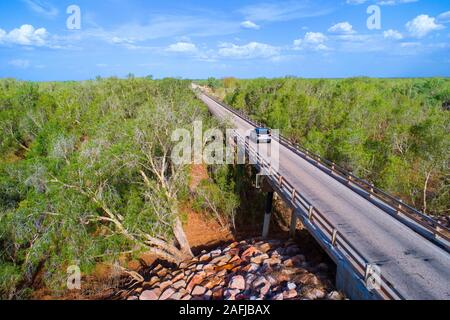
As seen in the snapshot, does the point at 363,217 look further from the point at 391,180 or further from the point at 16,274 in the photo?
the point at 16,274

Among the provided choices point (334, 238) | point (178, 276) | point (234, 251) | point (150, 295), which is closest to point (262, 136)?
point (234, 251)

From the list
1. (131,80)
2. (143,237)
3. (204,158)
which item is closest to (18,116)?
(131,80)

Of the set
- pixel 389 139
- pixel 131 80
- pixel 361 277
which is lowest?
pixel 361 277

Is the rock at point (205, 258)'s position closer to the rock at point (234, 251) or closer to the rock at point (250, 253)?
the rock at point (234, 251)

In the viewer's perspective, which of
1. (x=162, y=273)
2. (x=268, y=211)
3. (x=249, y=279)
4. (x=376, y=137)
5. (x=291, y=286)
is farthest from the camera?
(x=376, y=137)

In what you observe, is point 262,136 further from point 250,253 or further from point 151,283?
point 151,283

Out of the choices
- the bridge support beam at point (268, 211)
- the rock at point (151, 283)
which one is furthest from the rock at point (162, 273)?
the bridge support beam at point (268, 211)

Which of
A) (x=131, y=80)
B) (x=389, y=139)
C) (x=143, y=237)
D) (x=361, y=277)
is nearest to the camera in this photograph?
(x=361, y=277)

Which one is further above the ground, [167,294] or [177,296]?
[177,296]
